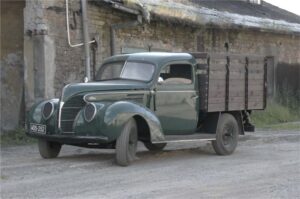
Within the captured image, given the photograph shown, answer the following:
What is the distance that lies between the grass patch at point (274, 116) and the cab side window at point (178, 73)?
9.24m

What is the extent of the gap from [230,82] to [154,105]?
221cm

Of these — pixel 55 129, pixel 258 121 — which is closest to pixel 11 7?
pixel 55 129

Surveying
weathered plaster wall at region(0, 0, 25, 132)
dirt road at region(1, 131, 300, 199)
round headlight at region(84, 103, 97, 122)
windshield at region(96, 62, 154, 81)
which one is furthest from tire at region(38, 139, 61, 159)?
weathered plaster wall at region(0, 0, 25, 132)

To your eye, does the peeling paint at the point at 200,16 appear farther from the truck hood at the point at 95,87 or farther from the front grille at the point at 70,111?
the front grille at the point at 70,111

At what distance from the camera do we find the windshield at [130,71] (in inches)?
433

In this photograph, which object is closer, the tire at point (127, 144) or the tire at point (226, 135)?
the tire at point (127, 144)

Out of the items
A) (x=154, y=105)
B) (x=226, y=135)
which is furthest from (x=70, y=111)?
(x=226, y=135)

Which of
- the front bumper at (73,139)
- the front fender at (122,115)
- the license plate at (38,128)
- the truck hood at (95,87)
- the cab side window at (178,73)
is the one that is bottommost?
the front bumper at (73,139)

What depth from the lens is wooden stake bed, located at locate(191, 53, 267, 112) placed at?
11695mm

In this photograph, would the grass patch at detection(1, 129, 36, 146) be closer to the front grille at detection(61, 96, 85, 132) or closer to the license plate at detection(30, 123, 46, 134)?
the license plate at detection(30, 123, 46, 134)

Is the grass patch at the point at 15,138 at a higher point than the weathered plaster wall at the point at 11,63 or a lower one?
lower

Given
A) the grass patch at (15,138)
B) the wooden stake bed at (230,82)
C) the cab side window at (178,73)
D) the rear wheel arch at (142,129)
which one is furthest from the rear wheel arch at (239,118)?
the grass patch at (15,138)

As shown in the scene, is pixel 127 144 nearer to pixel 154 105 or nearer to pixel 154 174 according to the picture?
pixel 154 174

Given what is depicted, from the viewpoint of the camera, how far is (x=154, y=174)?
9.30 meters
